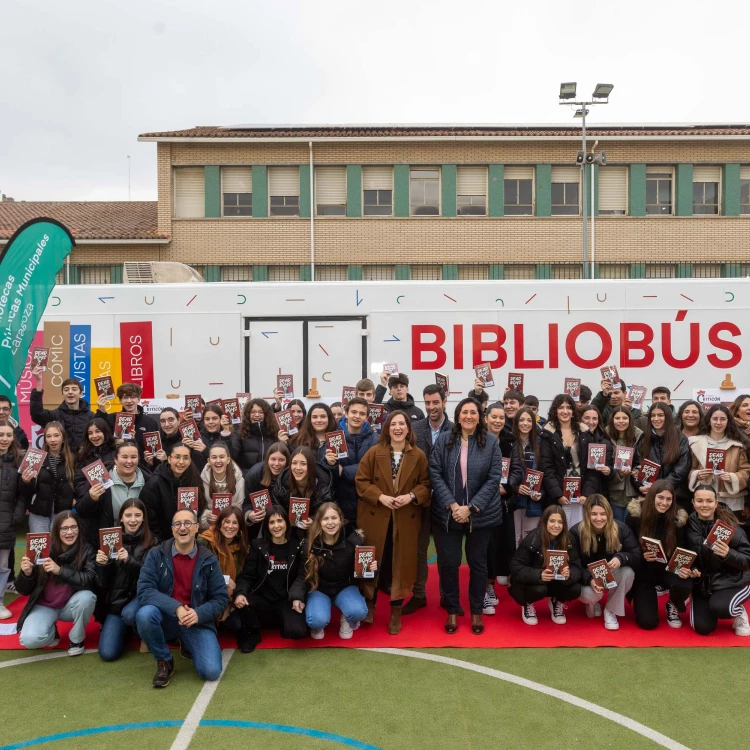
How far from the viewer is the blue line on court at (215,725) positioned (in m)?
3.90

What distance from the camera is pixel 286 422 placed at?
6.99 metres

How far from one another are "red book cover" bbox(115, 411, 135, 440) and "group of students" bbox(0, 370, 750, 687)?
44cm

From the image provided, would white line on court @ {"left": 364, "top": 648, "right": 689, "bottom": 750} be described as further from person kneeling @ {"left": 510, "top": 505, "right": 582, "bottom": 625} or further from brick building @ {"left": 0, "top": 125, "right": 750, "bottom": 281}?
brick building @ {"left": 0, "top": 125, "right": 750, "bottom": 281}

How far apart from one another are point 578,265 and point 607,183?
10.1ft

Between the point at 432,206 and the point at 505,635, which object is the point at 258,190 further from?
the point at 505,635

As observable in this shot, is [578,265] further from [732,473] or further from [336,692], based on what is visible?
[336,692]

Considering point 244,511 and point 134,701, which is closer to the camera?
point 134,701

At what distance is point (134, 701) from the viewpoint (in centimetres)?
438

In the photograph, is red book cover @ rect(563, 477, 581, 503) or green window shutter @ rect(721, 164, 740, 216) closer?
red book cover @ rect(563, 477, 581, 503)

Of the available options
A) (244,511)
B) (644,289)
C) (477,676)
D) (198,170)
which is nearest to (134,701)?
(244,511)

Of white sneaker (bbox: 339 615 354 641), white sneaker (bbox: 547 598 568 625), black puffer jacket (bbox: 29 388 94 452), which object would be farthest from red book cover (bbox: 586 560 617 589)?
black puffer jacket (bbox: 29 388 94 452)

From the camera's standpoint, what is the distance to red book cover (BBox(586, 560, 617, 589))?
17.2 feet

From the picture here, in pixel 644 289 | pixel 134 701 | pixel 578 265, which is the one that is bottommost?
pixel 134 701

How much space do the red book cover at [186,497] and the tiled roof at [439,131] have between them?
18.6 metres
